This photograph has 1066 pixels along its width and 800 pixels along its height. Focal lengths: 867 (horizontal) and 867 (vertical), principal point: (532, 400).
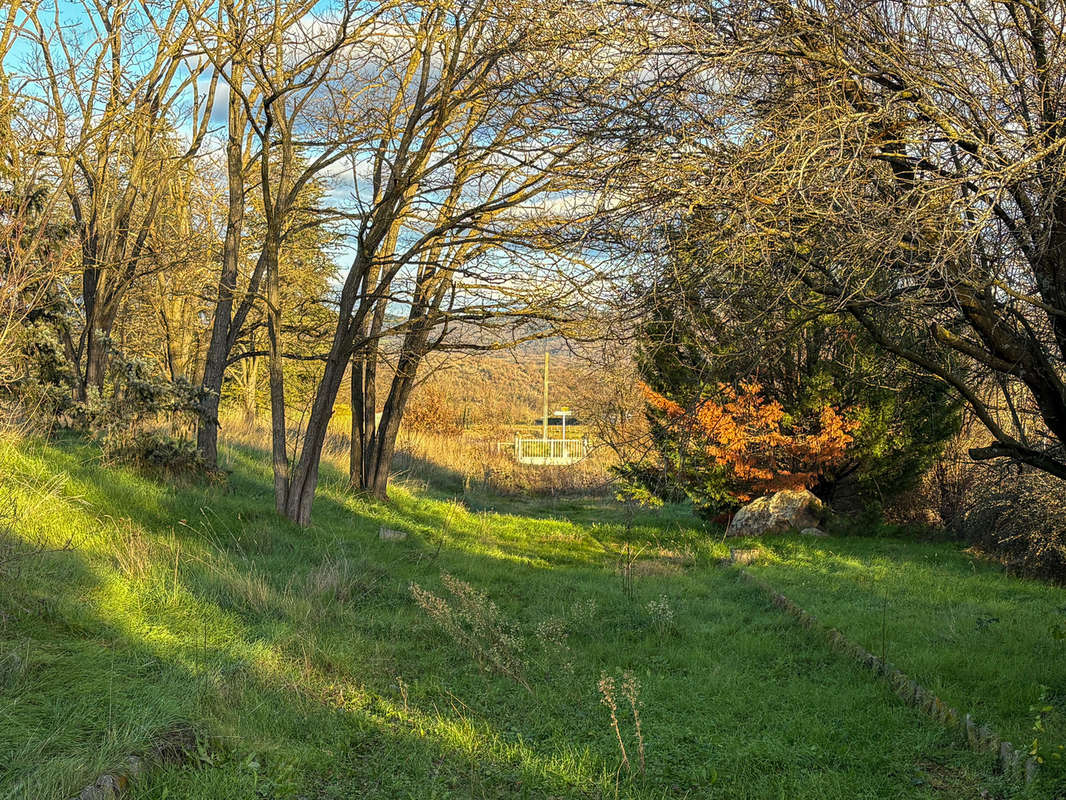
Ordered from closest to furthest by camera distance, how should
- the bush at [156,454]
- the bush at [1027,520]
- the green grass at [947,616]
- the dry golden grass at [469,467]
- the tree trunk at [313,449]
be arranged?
1. the green grass at [947,616]
2. the bush at [1027,520]
3. the bush at [156,454]
4. the tree trunk at [313,449]
5. the dry golden grass at [469,467]

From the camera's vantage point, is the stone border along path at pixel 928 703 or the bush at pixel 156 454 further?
the bush at pixel 156 454

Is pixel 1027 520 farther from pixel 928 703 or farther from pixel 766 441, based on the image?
pixel 928 703

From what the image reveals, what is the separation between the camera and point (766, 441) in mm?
13328

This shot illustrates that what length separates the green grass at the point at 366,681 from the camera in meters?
4.39

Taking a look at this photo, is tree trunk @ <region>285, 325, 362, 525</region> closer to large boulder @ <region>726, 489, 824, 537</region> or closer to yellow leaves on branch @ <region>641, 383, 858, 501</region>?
yellow leaves on branch @ <region>641, 383, 858, 501</region>

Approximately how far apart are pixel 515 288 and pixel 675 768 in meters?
7.19

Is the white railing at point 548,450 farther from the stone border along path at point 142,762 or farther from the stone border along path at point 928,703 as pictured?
the stone border along path at point 142,762

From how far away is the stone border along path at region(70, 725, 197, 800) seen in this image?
12.2ft

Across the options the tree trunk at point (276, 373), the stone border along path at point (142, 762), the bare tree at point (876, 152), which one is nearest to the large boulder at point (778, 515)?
the tree trunk at point (276, 373)

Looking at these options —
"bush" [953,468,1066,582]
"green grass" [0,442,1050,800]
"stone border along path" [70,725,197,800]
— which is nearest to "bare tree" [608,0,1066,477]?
"green grass" [0,442,1050,800]

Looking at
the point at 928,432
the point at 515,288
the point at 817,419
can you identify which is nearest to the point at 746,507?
the point at 817,419

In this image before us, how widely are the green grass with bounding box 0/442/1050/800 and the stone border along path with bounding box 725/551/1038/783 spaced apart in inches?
4.2

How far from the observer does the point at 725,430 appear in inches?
493

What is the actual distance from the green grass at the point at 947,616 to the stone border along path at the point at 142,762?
4487 mm
